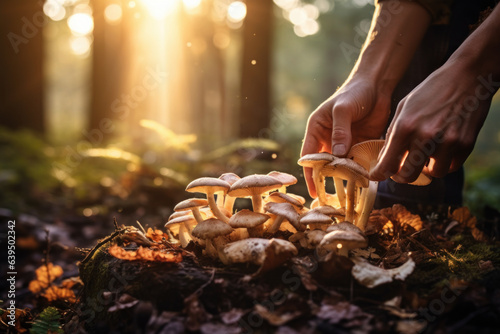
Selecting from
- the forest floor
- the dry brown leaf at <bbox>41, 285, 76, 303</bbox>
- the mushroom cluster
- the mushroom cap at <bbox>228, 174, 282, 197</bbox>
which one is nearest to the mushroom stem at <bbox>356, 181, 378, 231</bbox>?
the mushroom cluster

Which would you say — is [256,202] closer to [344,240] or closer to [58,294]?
[344,240]

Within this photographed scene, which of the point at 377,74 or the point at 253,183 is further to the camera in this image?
the point at 377,74

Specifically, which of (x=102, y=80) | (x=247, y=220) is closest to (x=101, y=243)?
(x=247, y=220)

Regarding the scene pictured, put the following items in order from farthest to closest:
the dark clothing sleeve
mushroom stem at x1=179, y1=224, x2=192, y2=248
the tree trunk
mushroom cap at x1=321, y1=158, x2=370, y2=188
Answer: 1. the tree trunk
2. the dark clothing sleeve
3. mushroom stem at x1=179, y1=224, x2=192, y2=248
4. mushroom cap at x1=321, y1=158, x2=370, y2=188

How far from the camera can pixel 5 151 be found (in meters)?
8.55

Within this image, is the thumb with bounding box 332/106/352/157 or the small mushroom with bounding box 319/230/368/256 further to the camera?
the thumb with bounding box 332/106/352/157

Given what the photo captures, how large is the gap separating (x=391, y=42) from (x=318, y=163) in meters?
1.49

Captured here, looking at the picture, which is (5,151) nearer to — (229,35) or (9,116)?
(9,116)

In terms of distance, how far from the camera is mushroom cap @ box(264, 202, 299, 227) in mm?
2059

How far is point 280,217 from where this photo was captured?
2.20 metres

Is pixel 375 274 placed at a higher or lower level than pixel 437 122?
lower

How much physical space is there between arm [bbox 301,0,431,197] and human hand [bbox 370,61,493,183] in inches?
27.5

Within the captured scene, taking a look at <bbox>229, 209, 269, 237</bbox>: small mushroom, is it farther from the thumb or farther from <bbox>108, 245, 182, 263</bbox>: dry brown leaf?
the thumb

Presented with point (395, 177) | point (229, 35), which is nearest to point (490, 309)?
point (395, 177)
